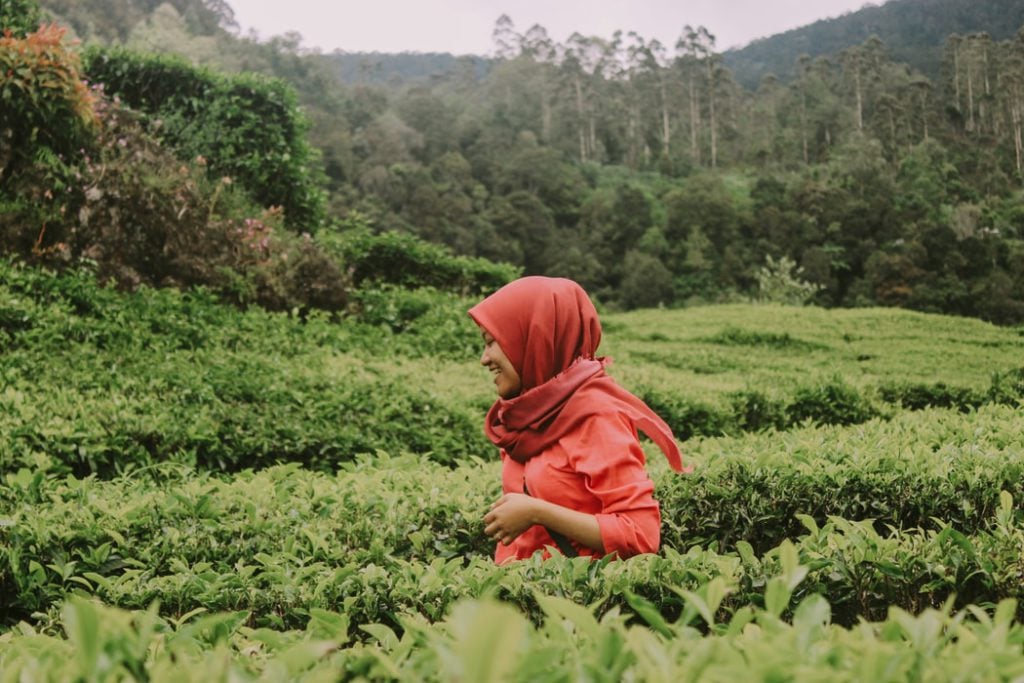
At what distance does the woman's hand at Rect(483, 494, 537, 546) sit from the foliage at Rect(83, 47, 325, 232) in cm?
1047

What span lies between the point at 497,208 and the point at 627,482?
4044 cm

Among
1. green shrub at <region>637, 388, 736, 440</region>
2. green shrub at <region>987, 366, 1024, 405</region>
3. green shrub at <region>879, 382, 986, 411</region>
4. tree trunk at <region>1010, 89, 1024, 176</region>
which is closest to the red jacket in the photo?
green shrub at <region>637, 388, 736, 440</region>

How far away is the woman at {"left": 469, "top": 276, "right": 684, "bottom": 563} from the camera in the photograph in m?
2.05

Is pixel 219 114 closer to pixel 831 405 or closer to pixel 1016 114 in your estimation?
pixel 831 405

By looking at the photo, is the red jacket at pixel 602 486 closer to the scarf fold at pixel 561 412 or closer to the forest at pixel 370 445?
the scarf fold at pixel 561 412

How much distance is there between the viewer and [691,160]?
61.1m

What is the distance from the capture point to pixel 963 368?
884cm

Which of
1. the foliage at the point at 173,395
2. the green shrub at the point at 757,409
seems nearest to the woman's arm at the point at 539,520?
the foliage at the point at 173,395

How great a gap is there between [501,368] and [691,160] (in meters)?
62.5

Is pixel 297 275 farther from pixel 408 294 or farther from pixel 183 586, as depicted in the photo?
pixel 183 586

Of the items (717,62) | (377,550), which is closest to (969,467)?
(377,550)

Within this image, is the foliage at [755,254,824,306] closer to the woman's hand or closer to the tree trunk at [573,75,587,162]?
the woman's hand

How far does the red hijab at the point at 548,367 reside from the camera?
2.22 metres

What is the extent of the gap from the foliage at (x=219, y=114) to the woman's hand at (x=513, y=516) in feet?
34.4
